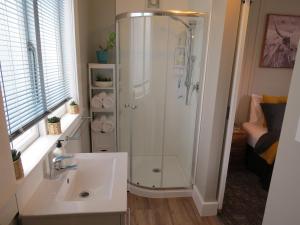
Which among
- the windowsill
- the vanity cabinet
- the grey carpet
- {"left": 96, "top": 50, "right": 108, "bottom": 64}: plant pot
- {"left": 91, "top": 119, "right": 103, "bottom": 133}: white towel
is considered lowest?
the grey carpet

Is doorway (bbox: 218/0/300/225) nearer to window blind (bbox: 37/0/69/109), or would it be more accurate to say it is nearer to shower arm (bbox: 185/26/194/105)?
shower arm (bbox: 185/26/194/105)

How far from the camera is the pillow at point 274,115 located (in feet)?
9.91

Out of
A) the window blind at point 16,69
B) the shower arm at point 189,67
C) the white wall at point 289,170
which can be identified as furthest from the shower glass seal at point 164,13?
the white wall at point 289,170

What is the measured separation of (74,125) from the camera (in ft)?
6.91

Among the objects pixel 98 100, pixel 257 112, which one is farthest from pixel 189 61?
pixel 257 112

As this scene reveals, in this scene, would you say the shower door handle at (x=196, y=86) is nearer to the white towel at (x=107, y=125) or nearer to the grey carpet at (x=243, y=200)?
the white towel at (x=107, y=125)

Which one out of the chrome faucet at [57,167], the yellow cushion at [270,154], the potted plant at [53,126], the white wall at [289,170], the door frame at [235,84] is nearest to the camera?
the white wall at [289,170]

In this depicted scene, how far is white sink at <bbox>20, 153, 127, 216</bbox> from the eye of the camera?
42.5 inches

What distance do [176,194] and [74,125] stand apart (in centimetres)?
141

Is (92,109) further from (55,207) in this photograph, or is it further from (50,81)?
(55,207)

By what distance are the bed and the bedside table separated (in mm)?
91

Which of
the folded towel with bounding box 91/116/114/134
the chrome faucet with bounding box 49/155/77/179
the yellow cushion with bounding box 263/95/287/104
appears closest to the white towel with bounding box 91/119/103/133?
the folded towel with bounding box 91/116/114/134

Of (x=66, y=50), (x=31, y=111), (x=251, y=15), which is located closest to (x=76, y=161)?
(x=31, y=111)

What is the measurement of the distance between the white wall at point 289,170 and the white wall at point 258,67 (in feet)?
A: 8.16
